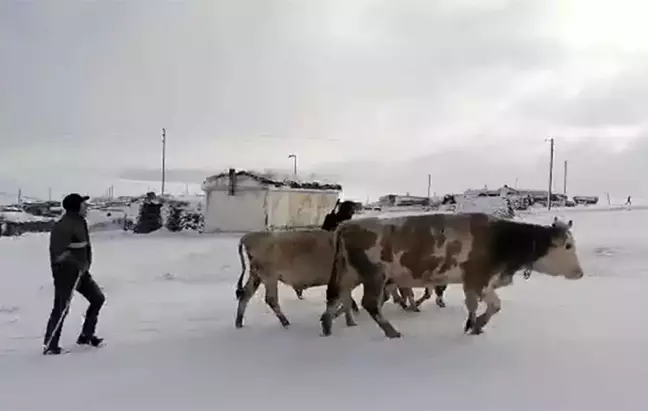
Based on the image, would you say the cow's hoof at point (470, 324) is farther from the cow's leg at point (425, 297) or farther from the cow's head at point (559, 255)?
the cow's leg at point (425, 297)

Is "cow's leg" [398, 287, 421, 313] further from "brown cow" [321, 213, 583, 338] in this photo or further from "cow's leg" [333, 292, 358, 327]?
"brown cow" [321, 213, 583, 338]

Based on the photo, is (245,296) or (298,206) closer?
(245,296)

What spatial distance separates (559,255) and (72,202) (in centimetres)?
582

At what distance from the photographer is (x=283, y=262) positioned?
8945 millimetres

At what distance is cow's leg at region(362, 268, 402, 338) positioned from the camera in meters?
7.81

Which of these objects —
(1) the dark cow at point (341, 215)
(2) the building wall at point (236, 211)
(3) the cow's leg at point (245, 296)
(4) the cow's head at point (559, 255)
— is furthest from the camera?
(2) the building wall at point (236, 211)

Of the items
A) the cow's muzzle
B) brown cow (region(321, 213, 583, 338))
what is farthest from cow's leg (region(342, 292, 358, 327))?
the cow's muzzle

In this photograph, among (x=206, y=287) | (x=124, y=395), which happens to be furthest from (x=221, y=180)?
(x=124, y=395)

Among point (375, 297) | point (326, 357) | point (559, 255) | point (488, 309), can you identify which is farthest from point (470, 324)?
point (326, 357)

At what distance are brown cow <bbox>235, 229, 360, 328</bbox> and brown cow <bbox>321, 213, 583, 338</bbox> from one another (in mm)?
801

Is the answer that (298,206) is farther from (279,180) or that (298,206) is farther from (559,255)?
(559,255)

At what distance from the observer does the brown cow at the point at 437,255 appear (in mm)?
7938

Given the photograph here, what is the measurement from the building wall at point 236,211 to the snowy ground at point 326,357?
16.1 meters

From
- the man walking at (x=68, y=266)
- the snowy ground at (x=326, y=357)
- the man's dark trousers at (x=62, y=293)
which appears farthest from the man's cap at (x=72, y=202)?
the snowy ground at (x=326, y=357)
